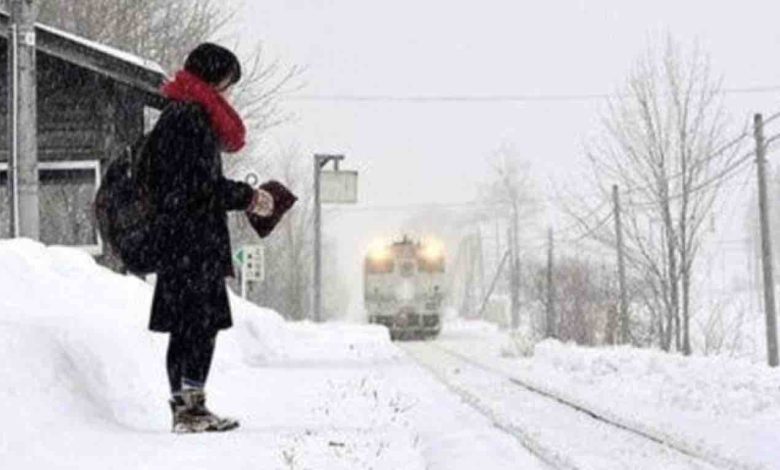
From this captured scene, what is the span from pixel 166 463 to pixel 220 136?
166cm

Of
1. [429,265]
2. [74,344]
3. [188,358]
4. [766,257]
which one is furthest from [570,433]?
[429,265]

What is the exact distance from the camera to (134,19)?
109 ft

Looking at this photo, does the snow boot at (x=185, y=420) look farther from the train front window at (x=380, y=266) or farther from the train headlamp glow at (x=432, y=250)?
the train headlamp glow at (x=432, y=250)

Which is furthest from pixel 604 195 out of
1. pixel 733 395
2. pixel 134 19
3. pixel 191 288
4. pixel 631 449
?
pixel 191 288

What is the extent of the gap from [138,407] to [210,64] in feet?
6.45

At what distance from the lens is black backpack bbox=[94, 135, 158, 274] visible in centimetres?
524

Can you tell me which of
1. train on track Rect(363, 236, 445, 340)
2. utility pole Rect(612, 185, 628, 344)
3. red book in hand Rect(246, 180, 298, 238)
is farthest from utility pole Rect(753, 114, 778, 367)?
red book in hand Rect(246, 180, 298, 238)

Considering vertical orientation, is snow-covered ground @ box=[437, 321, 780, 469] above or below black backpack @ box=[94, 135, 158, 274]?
below

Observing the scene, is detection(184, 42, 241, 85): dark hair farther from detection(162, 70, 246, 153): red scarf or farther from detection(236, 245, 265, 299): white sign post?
detection(236, 245, 265, 299): white sign post

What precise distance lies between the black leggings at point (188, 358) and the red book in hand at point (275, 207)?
0.57m

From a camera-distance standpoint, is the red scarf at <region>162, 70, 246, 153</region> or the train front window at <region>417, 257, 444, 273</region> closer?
the red scarf at <region>162, 70, 246, 153</region>

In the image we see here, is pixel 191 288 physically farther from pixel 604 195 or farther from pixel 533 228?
pixel 533 228

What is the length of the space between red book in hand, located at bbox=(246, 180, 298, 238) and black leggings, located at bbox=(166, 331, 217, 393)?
57 centimetres

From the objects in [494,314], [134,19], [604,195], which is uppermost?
[134,19]
